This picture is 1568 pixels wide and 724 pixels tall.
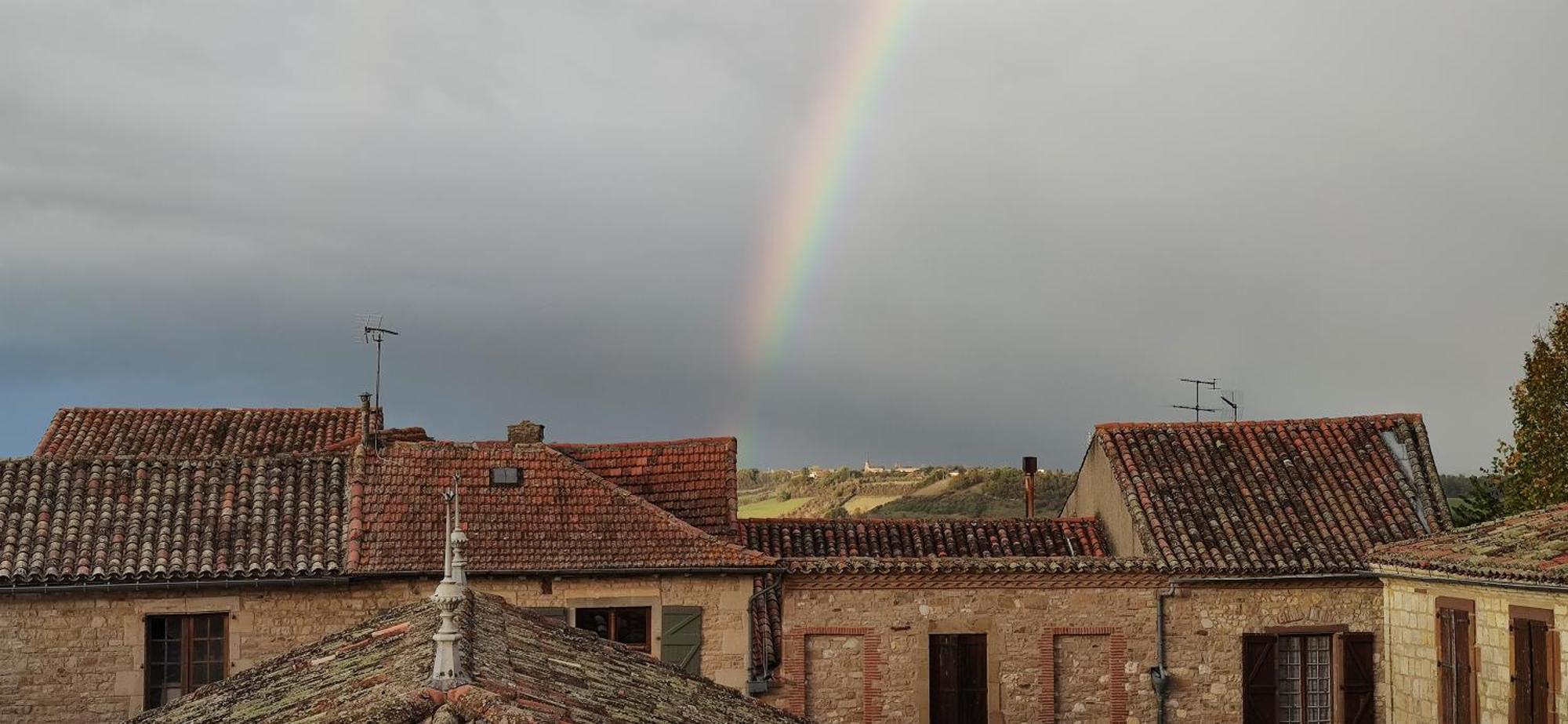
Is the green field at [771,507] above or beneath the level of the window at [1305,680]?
above

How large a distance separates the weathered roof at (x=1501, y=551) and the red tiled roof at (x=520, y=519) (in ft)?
29.1

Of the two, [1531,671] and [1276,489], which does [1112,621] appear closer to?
[1276,489]

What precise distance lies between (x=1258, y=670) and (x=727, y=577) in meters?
8.27

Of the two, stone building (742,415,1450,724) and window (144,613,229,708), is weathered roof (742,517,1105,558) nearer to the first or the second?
stone building (742,415,1450,724)

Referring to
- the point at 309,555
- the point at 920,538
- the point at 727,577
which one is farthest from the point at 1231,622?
the point at 309,555

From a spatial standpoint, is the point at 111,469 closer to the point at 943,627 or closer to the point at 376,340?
the point at 376,340

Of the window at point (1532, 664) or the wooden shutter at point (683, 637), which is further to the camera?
the wooden shutter at point (683, 637)

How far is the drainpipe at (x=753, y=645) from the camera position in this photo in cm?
2177

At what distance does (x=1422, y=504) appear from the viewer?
24.7 metres

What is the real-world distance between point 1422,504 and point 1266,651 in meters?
3.93

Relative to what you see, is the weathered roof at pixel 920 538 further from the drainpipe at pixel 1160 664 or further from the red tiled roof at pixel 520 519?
the red tiled roof at pixel 520 519

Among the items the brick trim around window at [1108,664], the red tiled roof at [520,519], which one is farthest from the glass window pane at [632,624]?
the brick trim around window at [1108,664]

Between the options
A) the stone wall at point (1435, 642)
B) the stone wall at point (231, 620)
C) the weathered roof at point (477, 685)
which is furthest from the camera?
the stone wall at point (231, 620)

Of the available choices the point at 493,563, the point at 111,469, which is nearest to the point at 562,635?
the point at 493,563
